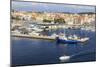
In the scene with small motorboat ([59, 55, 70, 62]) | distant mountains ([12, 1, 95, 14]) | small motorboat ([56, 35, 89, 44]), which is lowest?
small motorboat ([59, 55, 70, 62])

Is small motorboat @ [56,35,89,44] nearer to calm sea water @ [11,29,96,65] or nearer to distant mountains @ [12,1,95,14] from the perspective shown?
calm sea water @ [11,29,96,65]

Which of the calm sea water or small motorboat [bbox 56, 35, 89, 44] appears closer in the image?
the calm sea water

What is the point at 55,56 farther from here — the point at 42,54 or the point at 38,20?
the point at 38,20

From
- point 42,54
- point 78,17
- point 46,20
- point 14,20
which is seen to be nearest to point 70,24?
point 78,17

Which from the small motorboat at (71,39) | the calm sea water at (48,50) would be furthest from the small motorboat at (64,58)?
the small motorboat at (71,39)

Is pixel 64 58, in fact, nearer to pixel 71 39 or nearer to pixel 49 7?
pixel 71 39

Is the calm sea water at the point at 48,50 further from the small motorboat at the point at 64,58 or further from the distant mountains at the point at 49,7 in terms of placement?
the distant mountains at the point at 49,7

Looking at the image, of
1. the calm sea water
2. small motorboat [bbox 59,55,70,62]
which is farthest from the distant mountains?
small motorboat [bbox 59,55,70,62]

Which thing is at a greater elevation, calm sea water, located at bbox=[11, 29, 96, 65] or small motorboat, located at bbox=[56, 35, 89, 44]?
small motorboat, located at bbox=[56, 35, 89, 44]
